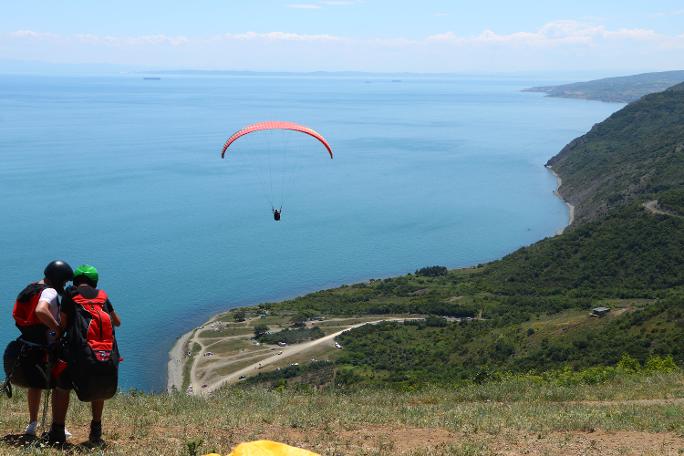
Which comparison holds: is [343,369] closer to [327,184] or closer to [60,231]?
[60,231]

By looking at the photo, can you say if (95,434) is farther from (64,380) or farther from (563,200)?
(563,200)

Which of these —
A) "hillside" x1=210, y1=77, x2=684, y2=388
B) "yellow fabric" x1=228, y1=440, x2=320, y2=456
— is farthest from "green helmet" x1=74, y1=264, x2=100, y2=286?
"hillside" x1=210, y1=77, x2=684, y2=388

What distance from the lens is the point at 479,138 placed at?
18125cm

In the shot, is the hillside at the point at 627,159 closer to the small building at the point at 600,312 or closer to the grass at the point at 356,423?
the small building at the point at 600,312

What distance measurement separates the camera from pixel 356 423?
8836mm

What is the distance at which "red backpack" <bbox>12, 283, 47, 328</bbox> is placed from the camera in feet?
23.1

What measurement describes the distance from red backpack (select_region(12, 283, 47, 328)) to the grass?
49.0 inches

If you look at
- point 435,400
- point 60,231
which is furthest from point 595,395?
point 60,231

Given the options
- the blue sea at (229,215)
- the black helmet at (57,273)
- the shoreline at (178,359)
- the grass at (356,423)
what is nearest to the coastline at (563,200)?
the blue sea at (229,215)

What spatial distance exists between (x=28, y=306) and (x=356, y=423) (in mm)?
4266

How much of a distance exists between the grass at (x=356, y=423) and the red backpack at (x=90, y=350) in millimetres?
650

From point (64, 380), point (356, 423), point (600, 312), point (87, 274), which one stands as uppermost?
point (87, 274)

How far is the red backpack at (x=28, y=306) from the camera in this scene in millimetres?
7043

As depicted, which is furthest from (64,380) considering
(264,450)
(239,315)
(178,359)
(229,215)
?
(229,215)
